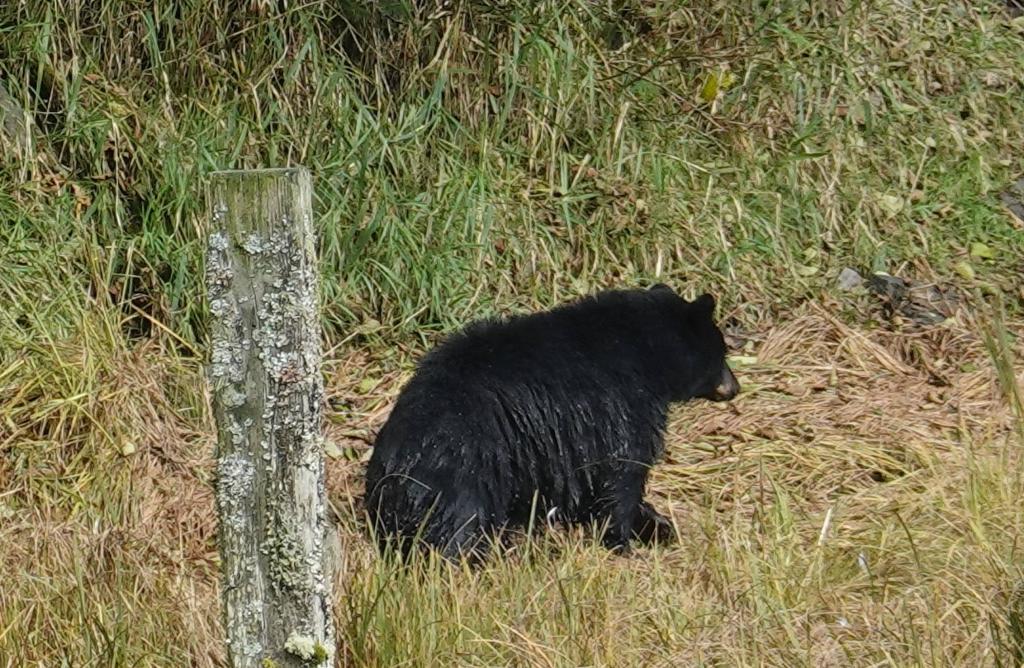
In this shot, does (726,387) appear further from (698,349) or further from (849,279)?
(849,279)

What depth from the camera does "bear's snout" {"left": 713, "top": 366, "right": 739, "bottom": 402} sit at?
661 cm

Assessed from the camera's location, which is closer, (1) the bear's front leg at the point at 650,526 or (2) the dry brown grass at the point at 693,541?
(2) the dry brown grass at the point at 693,541

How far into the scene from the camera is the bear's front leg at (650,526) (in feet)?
19.6

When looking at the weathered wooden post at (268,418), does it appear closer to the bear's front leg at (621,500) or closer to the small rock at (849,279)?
the bear's front leg at (621,500)

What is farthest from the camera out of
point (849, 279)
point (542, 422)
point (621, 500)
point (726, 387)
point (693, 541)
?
point (849, 279)

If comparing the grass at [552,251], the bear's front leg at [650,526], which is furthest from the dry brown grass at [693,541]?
the bear's front leg at [650,526]

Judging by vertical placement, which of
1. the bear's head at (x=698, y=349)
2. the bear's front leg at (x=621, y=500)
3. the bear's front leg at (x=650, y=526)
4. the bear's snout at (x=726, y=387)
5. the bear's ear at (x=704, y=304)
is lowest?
the bear's front leg at (x=650, y=526)

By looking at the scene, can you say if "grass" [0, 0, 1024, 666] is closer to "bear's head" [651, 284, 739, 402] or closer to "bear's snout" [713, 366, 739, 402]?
"bear's snout" [713, 366, 739, 402]

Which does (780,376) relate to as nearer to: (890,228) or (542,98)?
(890,228)

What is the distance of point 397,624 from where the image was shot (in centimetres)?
411

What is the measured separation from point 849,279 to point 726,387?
5.16 feet

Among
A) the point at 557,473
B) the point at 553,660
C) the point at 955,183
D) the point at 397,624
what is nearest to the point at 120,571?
the point at 397,624

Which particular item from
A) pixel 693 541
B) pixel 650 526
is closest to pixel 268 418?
pixel 693 541

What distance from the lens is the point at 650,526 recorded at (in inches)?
237
